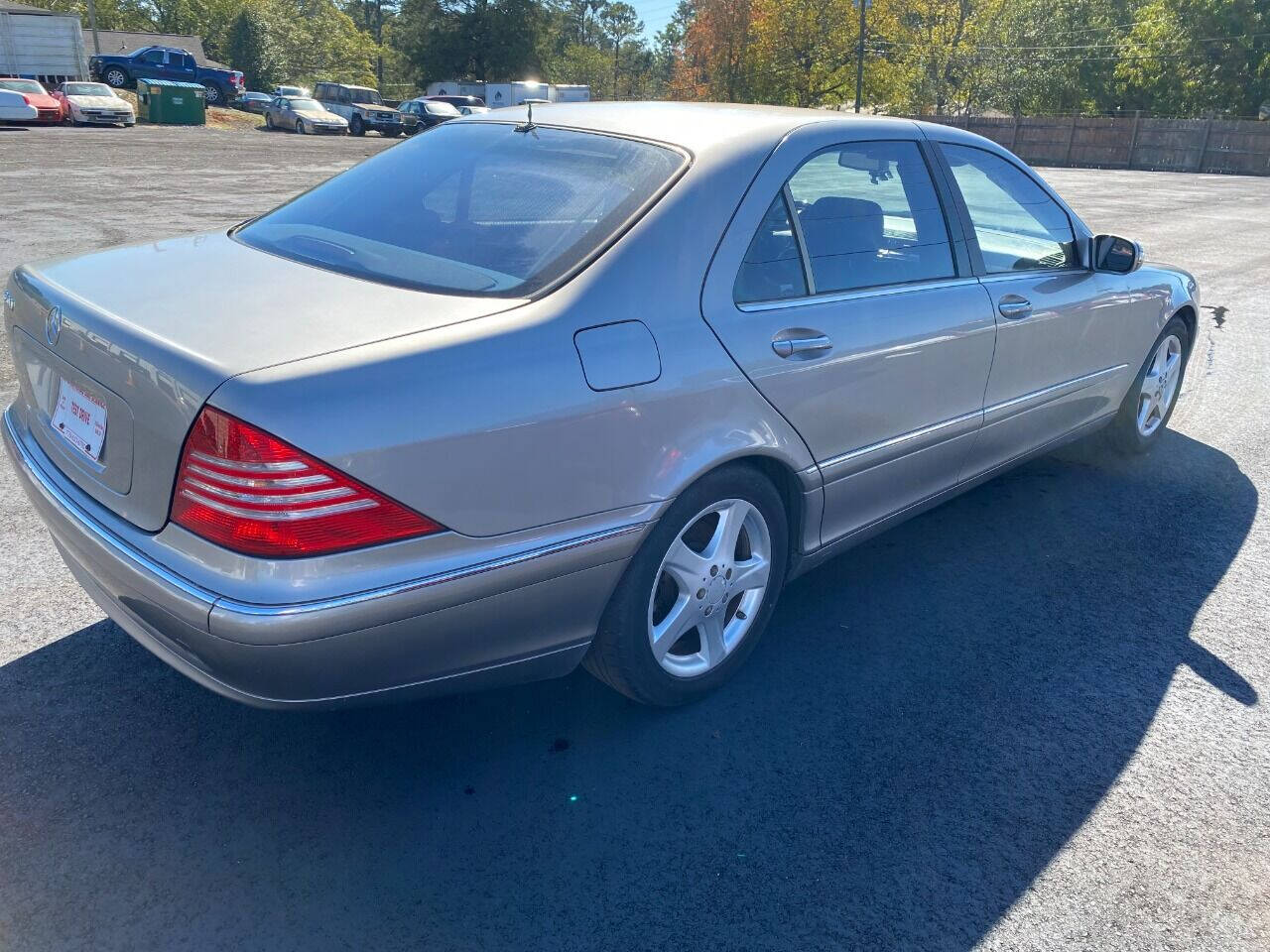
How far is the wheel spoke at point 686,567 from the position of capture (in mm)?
2645

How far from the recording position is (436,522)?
2.09 metres

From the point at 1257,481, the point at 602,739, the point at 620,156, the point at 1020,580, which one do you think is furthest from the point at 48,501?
the point at 1257,481

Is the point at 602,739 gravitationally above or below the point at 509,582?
below

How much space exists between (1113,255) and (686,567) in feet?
8.19

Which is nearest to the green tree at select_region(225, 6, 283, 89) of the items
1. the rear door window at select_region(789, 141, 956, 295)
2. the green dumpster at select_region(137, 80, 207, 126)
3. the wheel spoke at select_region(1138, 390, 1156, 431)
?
the green dumpster at select_region(137, 80, 207, 126)

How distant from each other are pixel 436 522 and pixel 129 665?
4.54 feet

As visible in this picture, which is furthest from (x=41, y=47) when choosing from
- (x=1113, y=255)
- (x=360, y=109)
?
(x=1113, y=255)

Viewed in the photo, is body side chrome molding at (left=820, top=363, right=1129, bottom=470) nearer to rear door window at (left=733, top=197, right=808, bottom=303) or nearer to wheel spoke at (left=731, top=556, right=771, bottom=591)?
wheel spoke at (left=731, top=556, right=771, bottom=591)

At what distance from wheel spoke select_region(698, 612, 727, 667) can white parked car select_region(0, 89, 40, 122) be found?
33.7 meters

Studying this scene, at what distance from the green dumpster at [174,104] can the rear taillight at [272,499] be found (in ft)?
135

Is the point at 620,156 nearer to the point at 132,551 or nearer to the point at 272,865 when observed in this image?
the point at 132,551

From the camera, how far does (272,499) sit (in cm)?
197

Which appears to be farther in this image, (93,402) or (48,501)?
(48,501)

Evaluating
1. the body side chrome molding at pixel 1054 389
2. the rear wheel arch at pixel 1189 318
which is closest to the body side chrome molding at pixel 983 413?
the body side chrome molding at pixel 1054 389
